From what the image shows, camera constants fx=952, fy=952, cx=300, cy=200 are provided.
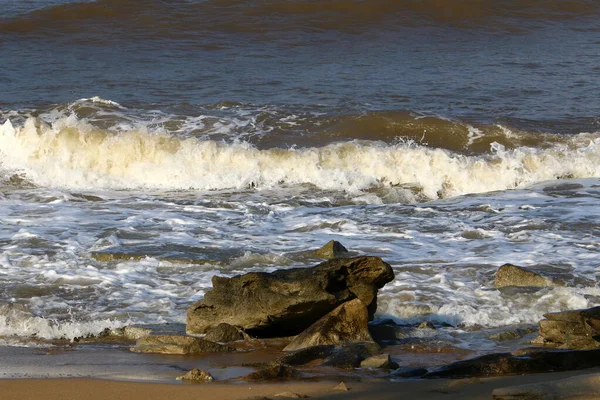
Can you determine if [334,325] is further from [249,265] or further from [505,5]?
[505,5]

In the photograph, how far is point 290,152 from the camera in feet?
45.6

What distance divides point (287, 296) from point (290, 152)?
7.71m

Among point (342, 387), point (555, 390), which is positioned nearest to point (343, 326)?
point (342, 387)

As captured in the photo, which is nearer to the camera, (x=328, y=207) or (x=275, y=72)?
(x=328, y=207)

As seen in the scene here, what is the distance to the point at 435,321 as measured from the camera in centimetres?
696

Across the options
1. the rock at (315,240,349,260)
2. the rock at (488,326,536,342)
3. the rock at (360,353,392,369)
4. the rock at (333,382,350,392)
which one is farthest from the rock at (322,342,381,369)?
the rock at (315,240,349,260)

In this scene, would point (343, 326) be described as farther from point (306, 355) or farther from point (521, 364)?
point (521, 364)

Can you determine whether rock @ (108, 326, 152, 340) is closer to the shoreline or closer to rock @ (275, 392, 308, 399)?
the shoreline

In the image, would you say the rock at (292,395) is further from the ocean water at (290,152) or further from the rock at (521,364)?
the ocean water at (290,152)

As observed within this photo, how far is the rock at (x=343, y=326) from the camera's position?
6.08 metres

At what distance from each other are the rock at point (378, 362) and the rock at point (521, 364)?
27cm

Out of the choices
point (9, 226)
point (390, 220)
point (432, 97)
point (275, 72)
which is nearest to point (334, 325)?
point (390, 220)

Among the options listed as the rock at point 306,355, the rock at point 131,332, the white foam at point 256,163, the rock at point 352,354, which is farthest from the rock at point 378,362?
the white foam at point 256,163

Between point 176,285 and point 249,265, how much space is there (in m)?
0.87
